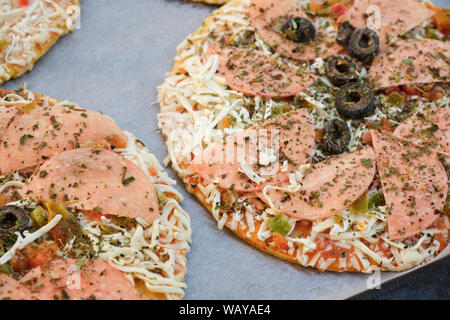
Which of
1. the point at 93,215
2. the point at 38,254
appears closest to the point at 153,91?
the point at 93,215

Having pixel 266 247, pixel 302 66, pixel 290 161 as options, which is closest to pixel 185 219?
pixel 266 247

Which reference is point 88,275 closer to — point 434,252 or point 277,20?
point 434,252

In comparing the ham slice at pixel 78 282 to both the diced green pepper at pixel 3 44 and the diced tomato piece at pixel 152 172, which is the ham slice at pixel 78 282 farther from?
the diced green pepper at pixel 3 44

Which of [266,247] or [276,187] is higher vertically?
[276,187]

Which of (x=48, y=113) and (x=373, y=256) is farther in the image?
(x=48, y=113)

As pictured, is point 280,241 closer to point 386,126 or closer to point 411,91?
point 386,126

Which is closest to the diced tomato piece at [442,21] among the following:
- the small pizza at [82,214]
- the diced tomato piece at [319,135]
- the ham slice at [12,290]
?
the diced tomato piece at [319,135]

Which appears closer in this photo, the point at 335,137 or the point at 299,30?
the point at 335,137

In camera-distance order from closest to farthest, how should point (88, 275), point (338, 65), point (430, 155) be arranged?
1. point (88, 275)
2. point (430, 155)
3. point (338, 65)
